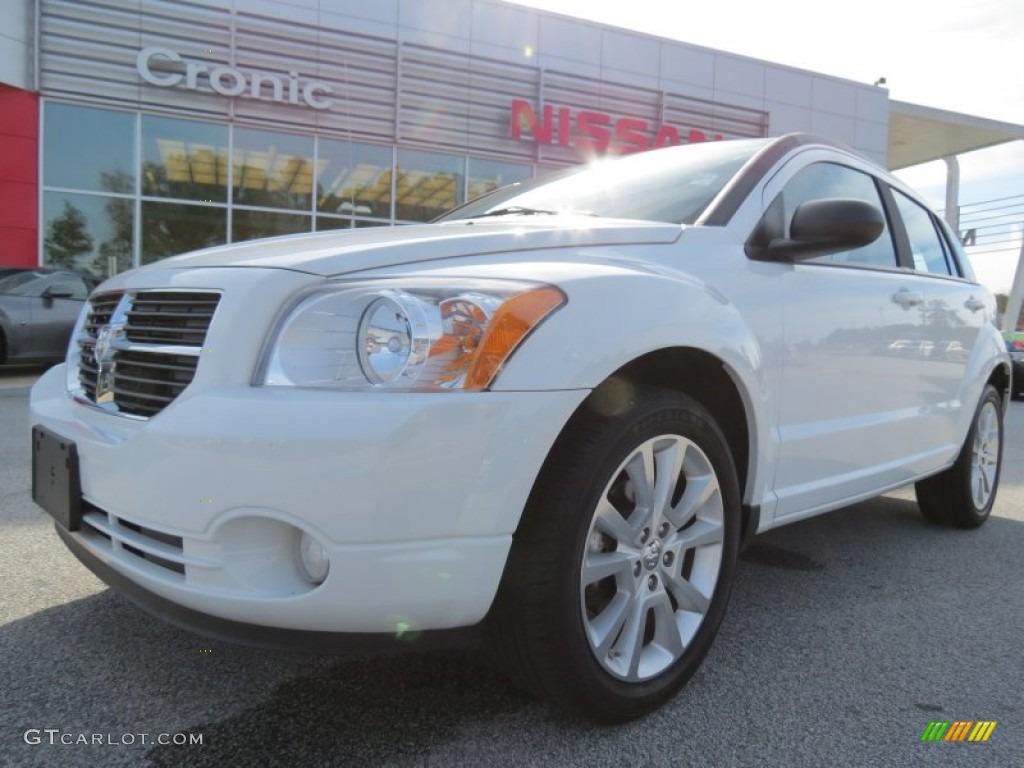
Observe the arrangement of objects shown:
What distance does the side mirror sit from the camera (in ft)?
7.45

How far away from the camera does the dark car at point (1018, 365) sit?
1377 cm

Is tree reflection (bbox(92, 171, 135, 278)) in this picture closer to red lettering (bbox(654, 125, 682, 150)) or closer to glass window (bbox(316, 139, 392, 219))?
glass window (bbox(316, 139, 392, 219))

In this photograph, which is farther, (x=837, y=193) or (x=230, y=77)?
(x=230, y=77)

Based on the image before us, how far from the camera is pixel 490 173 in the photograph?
14.8 meters

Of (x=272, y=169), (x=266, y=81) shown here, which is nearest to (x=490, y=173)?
(x=272, y=169)

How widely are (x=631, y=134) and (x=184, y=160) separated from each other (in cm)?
857

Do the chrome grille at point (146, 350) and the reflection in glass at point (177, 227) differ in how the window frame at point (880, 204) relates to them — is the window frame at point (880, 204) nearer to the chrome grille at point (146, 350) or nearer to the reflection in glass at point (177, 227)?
the chrome grille at point (146, 350)

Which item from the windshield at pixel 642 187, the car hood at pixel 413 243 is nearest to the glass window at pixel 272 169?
the windshield at pixel 642 187

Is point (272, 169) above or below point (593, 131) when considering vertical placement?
below

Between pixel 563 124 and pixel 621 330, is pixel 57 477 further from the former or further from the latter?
pixel 563 124

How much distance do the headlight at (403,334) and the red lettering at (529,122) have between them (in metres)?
13.8

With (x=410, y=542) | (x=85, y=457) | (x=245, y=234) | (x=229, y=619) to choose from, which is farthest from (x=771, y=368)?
(x=245, y=234)

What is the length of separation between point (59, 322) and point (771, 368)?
931cm

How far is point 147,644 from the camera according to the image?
2191 millimetres
